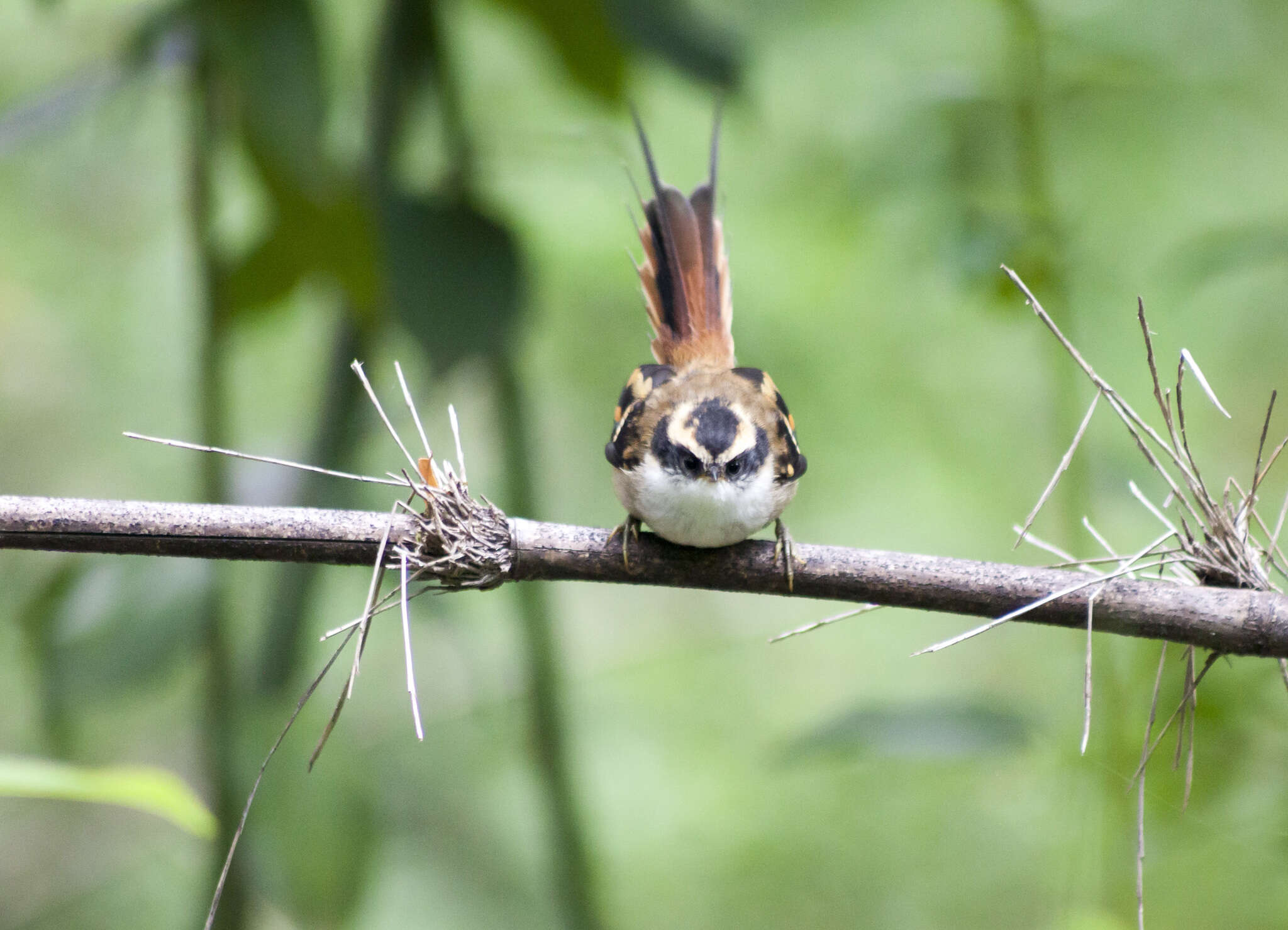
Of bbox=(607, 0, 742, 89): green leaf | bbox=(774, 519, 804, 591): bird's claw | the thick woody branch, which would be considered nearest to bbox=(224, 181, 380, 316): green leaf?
bbox=(607, 0, 742, 89): green leaf

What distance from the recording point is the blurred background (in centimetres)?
196

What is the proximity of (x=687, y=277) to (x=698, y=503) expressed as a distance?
0.60m

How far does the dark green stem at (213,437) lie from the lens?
6.39 ft

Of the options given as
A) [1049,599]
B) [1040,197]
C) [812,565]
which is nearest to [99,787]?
[812,565]

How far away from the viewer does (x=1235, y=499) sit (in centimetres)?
119

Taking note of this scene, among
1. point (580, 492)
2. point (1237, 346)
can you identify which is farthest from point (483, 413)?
point (1237, 346)

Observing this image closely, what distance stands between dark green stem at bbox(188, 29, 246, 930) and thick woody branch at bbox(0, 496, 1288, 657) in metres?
0.99

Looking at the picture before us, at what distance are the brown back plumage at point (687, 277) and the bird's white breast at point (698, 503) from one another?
402 millimetres

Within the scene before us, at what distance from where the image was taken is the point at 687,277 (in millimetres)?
1853

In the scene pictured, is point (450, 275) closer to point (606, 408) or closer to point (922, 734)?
point (606, 408)

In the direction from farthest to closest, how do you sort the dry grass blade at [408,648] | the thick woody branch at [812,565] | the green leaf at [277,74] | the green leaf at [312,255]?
the green leaf at [312,255], the green leaf at [277,74], the thick woody branch at [812,565], the dry grass blade at [408,648]

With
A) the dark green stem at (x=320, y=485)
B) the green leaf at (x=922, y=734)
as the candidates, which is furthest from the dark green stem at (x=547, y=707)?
the green leaf at (x=922, y=734)

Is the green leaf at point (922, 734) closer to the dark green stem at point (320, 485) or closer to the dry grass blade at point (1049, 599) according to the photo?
the dry grass blade at point (1049, 599)

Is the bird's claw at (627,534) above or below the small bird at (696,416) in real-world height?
below
